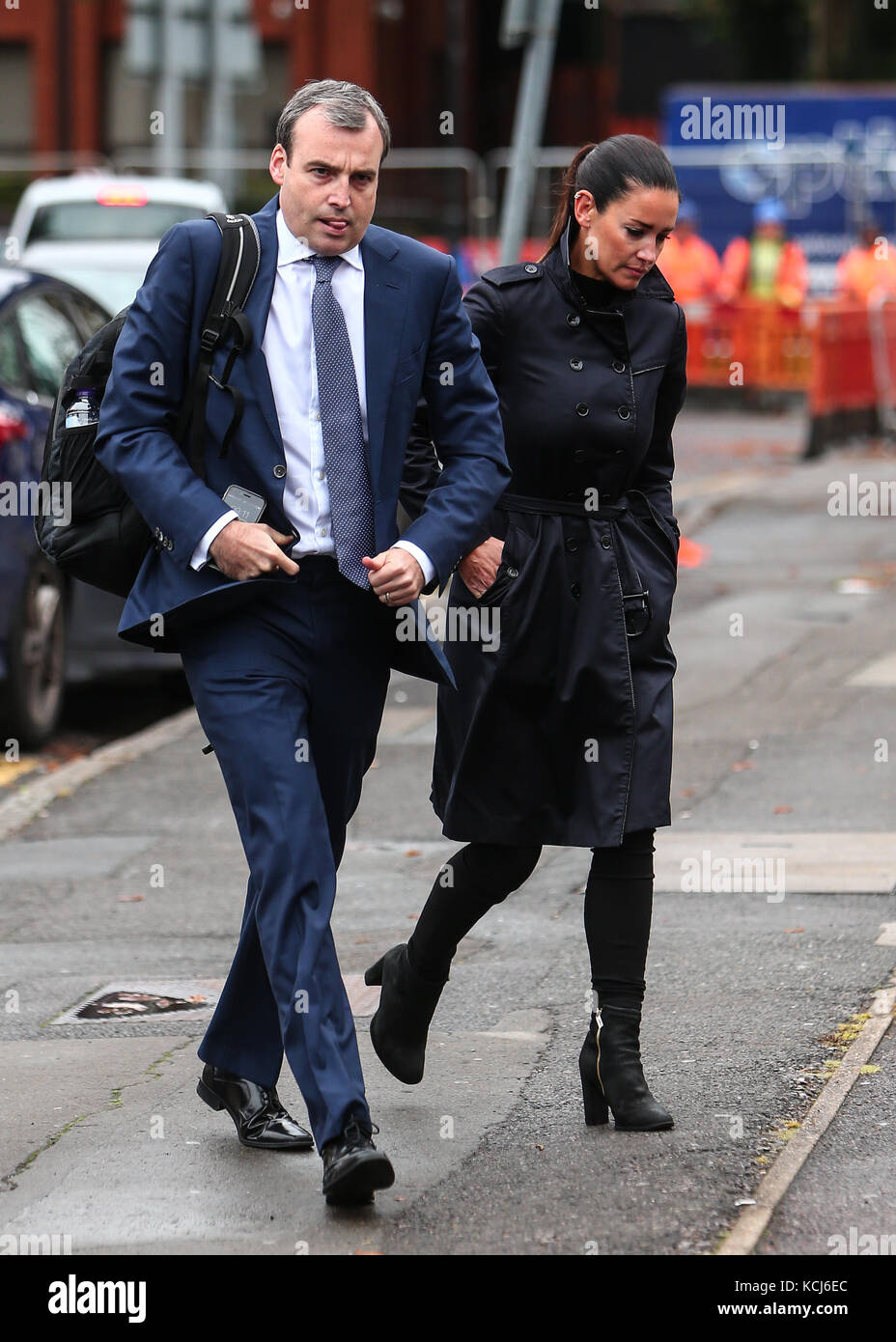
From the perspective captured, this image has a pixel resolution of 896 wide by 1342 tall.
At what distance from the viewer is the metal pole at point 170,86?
58.5 ft

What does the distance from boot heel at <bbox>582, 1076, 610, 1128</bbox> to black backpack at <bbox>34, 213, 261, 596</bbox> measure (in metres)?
1.35

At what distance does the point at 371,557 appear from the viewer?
425 cm

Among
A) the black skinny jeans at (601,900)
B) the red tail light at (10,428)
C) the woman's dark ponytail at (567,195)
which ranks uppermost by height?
the woman's dark ponytail at (567,195)

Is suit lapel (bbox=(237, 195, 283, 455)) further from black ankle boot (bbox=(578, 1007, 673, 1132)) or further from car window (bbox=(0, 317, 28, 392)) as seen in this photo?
car window (bbox=(0, 317, 28, 392))

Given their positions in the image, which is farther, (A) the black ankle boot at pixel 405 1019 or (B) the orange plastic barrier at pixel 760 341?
Answer: (B) the orange plastic barrier at pixel 760 341

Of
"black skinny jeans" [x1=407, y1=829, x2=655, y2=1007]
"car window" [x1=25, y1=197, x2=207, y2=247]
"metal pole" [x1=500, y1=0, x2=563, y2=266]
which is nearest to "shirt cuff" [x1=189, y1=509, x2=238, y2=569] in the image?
"black skinny jeans" [x1=407, y1=829, x2=655, y2=1007]

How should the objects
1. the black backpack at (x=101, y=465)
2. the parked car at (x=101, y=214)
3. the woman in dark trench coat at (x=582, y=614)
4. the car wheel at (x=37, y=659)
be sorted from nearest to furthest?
the black backpack at (x=101, y=465)
the woman in dark trench coat at (x=582, y=614)
the car wheel at (x=37, y=659)
the parked car at (x=101, y=214)

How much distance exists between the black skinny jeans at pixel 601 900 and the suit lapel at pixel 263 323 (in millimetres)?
1014

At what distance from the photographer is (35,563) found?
29.4 ft

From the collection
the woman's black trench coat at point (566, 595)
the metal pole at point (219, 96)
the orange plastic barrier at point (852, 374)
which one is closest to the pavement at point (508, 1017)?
the woman's black trench coat at point (566, 595)

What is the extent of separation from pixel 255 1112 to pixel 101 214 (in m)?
13.8

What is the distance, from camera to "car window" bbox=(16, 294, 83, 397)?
9281mm

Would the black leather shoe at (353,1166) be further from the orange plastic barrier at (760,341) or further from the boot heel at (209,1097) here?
the orange plastic barrier at (760,341)

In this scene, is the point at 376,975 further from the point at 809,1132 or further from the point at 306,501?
the point at 306,501
